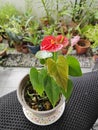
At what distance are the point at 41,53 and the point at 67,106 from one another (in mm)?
307

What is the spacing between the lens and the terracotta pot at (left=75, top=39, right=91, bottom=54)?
1.99 metres

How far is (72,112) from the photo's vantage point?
82cm

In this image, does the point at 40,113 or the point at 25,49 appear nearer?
the point at 40,113

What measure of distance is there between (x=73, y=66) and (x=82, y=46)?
4.60ft

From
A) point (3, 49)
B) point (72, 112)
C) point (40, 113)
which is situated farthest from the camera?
point (3, 49)

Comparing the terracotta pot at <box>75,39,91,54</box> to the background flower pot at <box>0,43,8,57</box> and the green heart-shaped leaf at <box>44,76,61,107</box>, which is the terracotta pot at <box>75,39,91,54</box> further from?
the green heart-shaped leaf at <box>44,76,61,107</box>

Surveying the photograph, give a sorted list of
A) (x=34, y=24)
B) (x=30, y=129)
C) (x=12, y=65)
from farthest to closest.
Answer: (x=34, y=24) < (x=12, y=65) < (x=30, y=129)

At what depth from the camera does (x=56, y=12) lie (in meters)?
2.15

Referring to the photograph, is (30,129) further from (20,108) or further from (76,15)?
(76,15)

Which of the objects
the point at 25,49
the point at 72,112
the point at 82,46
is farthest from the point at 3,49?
the point at 72,112

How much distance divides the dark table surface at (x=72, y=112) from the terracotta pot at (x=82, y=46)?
1083 mm

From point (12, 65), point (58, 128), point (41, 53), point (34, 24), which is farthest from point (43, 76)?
point (34, 24)

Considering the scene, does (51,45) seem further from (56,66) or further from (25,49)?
(25,49)

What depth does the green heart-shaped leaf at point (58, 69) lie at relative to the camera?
23.0 inches
